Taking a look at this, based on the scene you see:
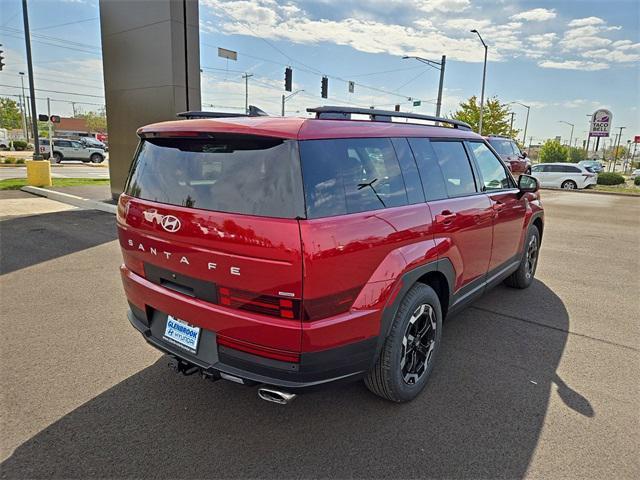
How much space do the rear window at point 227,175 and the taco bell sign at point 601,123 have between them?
42.8 metres

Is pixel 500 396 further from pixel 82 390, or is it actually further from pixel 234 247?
pixel 82 390

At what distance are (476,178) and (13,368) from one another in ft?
13.4

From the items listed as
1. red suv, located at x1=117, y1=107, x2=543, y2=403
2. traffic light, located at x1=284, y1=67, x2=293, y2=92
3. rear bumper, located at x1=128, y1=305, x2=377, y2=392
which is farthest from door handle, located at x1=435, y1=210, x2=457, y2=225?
traffic light, located at x1=284, y1=67, x2=293, y2=92

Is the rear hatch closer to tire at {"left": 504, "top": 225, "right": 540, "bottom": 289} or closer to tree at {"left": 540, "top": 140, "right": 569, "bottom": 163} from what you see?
tire at {"left": 504, "top": 225, "right": 540, "bottom": 289}

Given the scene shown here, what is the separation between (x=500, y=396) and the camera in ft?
9.98

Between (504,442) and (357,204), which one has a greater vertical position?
(357,204)

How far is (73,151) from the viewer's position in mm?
32000

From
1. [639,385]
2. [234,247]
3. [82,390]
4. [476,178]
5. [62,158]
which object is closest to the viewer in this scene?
[234,247]

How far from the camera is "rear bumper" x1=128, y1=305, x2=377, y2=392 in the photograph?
225 centimetres

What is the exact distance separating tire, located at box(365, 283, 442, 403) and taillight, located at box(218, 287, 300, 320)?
787 millimetres

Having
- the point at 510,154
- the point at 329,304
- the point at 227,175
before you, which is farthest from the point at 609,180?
the point at 227,175

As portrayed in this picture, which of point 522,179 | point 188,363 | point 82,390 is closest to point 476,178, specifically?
point 522,179

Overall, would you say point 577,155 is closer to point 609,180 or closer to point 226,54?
point 609,180

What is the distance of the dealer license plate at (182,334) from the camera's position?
2516 mm
